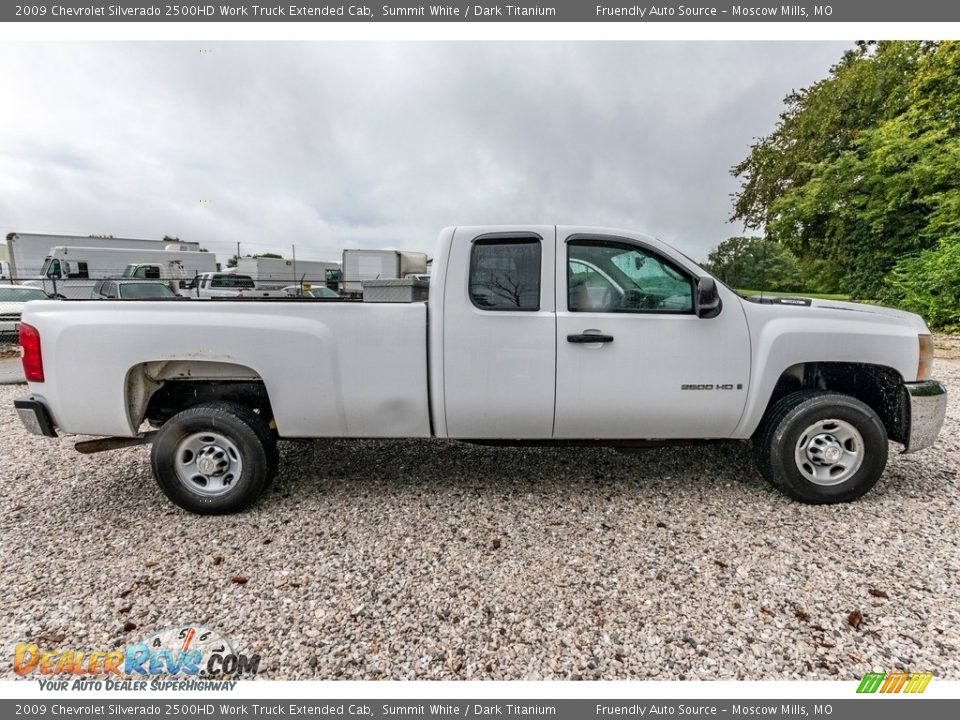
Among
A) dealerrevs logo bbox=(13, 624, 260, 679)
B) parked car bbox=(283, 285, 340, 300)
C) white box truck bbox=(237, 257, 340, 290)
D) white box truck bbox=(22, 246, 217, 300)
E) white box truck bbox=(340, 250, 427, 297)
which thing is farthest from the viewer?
white box truck bbox=(237, 257, 340, 290)

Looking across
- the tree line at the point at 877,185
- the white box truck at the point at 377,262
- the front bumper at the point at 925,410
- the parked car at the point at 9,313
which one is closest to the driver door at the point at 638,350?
the front bumper at the point at 925,410

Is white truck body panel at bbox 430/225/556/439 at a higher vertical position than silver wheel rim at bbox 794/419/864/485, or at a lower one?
higher

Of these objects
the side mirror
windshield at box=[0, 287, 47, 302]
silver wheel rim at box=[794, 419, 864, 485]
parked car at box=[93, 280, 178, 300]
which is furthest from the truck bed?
parked car at box=[93, 280, 178, 300]

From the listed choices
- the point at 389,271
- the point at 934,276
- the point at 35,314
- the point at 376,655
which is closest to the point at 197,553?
the point at 376,655

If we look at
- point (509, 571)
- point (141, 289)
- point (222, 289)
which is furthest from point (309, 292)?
point (141, 289)

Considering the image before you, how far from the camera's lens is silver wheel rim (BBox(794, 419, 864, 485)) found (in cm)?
303

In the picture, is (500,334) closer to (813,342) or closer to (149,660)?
(813,342)

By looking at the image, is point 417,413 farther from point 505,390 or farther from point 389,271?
point 389,271

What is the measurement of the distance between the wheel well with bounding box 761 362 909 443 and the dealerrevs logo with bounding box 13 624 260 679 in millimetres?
3599

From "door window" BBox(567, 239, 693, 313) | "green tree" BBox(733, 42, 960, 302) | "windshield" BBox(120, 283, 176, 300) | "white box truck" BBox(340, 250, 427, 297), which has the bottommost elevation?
"door window" BBox(567, 239, 693, 313)

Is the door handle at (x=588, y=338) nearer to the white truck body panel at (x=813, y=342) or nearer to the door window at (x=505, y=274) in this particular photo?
the door window at (x=505, y=274)

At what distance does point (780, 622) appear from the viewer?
2.10 meters

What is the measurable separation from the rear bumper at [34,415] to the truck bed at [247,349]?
6cm

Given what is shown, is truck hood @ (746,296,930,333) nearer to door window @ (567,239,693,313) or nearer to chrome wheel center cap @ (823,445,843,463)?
door window @ (567,239,693,313)
